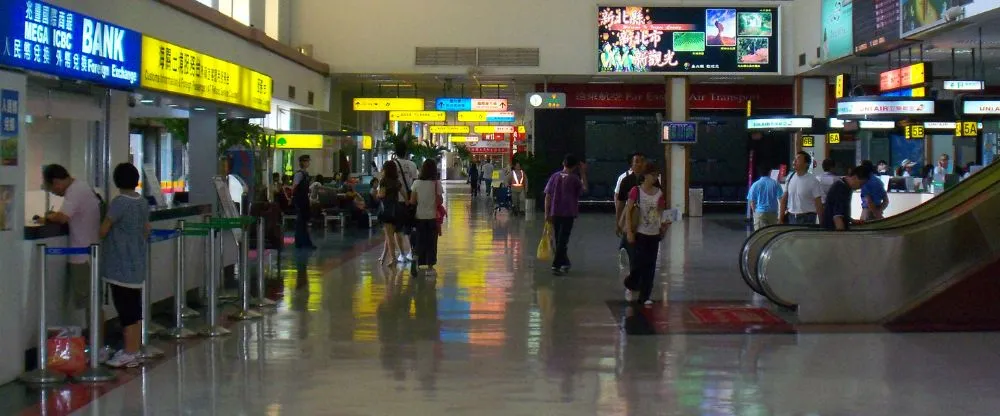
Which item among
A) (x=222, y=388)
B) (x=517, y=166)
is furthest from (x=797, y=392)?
(x=517, y=166)

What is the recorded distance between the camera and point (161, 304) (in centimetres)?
1200

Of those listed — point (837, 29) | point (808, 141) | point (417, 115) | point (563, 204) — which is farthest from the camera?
point (417, 115)

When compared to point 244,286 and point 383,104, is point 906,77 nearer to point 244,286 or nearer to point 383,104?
point 244,286

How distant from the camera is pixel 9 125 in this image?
7.63m

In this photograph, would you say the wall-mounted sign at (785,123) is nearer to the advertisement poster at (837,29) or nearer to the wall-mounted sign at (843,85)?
the advertisement poster at (837,29)

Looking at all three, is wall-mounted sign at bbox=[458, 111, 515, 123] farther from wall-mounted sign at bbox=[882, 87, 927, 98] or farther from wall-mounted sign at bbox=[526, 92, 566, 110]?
wall-mounted sign at bbox=[882, 87, 927, 98]

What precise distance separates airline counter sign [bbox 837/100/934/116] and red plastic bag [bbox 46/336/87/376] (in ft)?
49.4

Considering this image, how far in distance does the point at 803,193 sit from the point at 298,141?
1366 cm

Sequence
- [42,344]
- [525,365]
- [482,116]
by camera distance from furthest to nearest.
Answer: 1. [482,116]
2. [525,365]
3. [42,344]

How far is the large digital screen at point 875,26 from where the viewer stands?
60.4 feet

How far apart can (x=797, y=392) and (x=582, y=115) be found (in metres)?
27.9

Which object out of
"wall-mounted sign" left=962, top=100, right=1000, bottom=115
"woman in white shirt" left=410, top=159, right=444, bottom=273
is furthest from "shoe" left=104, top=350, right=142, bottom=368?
"wall-mounted sign" left=962, top=100, right=1000, bottom=115

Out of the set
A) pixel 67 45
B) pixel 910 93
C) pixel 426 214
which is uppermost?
pixel 910 93

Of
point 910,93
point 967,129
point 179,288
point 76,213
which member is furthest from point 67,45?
point 967,129
